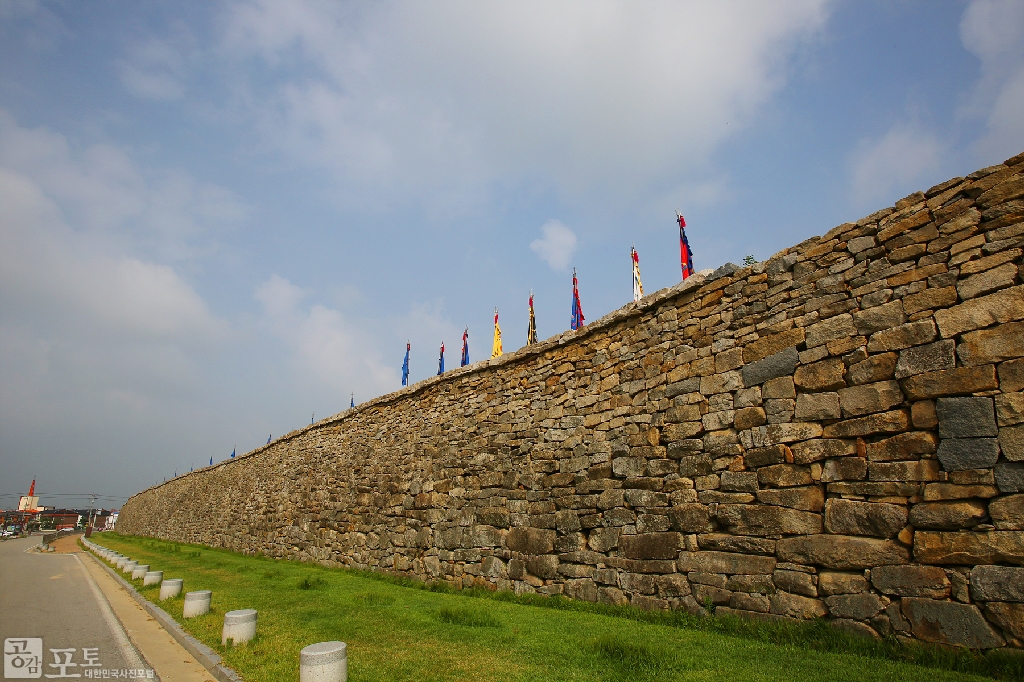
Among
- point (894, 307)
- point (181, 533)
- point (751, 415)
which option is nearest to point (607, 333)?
point (751, 415)

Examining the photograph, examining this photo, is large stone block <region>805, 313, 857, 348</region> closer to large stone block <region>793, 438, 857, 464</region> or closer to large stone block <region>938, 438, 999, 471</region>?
large stone block <region>793, 438, 857, 464</region>

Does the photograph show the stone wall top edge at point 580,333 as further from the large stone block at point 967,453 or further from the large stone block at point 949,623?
the large stone block at point 949,623

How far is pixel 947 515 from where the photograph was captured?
4996 millimetres

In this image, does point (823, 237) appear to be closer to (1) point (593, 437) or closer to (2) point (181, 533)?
(1) point (593, 437)

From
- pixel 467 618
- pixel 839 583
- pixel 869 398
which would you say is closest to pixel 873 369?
pixel 869 398

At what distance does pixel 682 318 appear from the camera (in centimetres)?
805

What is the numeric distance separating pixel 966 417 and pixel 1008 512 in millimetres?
842

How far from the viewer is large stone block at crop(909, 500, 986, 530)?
488 cm

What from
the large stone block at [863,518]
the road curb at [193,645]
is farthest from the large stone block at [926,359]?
the road curb at [193,645]

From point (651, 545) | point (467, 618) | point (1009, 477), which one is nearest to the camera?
point (1009, 477)

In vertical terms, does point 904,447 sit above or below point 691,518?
above

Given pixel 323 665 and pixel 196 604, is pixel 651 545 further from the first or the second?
pixel 196 604

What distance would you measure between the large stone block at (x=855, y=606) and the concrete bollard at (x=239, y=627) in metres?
6.31

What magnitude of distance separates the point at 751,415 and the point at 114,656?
26.1 feet
